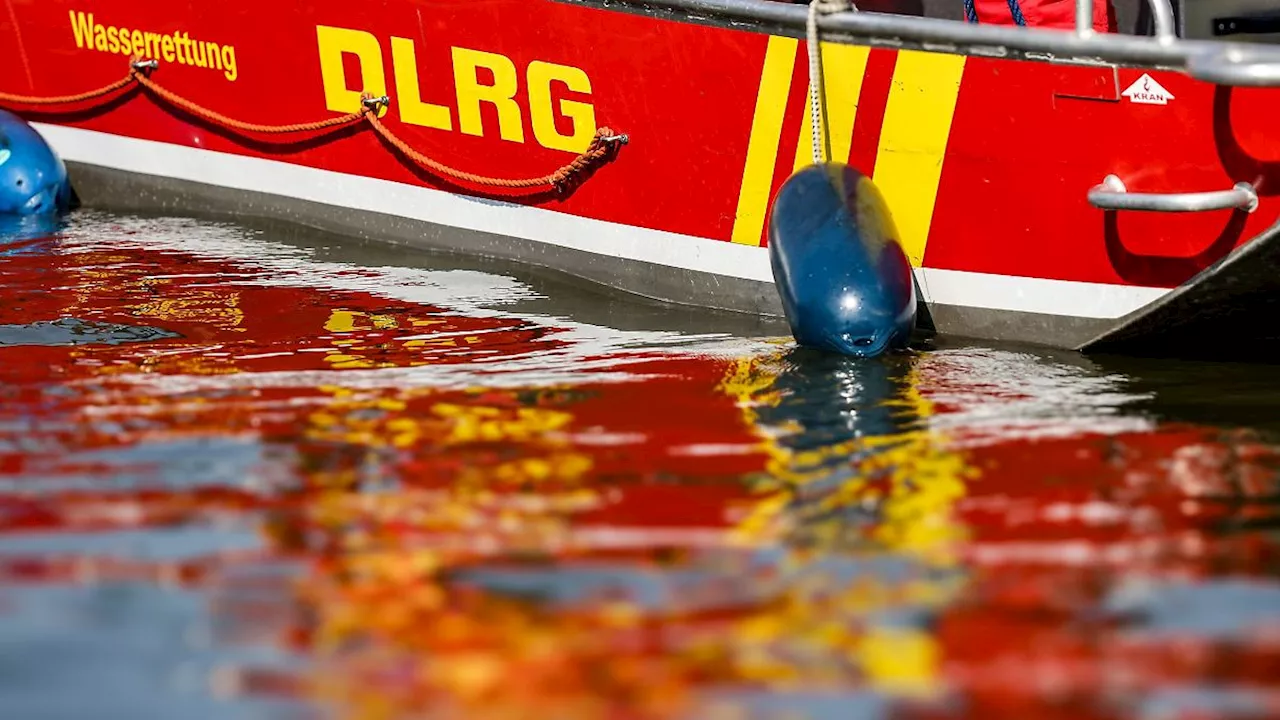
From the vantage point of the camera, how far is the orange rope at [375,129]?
22.1 ft

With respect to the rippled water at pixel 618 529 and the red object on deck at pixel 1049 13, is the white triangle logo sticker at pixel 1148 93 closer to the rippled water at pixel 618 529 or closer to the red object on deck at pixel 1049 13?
the red object on deck at pixel 1049 13

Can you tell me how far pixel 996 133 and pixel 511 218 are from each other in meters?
2.16

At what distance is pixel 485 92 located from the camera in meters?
7.02

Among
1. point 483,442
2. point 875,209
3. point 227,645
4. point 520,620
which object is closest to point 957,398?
point 875,209

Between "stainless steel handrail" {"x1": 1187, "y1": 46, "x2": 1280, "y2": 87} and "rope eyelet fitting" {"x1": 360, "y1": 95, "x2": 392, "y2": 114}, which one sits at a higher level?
"rope eyelet fitting" {"x1": 360, "y1": 95, "x2": 392, "y2": 114}

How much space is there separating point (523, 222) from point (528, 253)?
0.12 m

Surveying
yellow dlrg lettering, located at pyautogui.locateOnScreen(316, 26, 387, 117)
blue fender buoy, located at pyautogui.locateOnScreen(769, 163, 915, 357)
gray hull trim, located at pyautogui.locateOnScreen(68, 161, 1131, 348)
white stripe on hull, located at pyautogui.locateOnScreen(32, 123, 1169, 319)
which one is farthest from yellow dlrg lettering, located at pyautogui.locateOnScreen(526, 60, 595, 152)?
blue fender buoy, located at pyautogui.locateOnScreen(769, 163, 915, 357)

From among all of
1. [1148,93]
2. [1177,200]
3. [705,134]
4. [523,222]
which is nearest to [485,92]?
[523,222]

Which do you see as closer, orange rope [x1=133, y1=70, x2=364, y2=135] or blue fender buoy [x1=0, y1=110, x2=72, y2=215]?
orange rope [x1=133, y1=70, x2=364, y2=135]

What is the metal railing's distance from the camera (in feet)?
15.4

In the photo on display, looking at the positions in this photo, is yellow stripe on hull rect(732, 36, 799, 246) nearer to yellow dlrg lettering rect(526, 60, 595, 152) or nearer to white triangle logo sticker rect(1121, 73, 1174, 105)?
yellow dlrg lettering rect(526, 60, 595, 152)

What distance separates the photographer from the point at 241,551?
356 cm

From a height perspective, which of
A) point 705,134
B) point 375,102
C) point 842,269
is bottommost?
point 842,269

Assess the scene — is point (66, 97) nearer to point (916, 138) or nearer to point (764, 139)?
point (764, 139)
